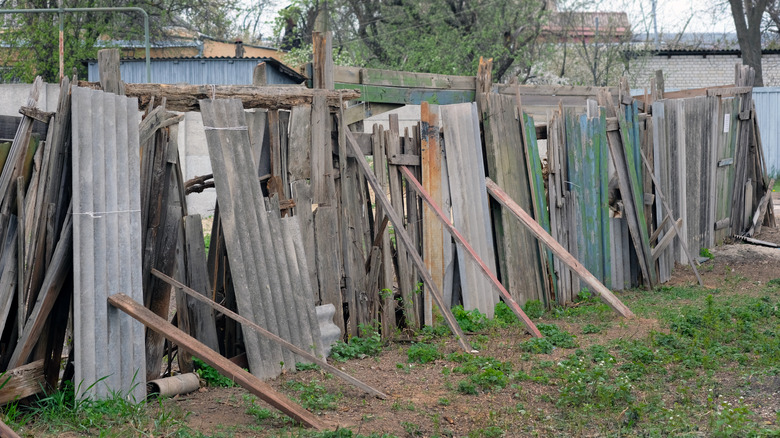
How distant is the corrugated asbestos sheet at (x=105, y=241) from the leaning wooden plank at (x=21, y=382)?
10.6 inches

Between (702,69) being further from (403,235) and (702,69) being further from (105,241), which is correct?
(105,241)

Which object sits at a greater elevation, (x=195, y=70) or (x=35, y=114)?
(x=195, y=70)

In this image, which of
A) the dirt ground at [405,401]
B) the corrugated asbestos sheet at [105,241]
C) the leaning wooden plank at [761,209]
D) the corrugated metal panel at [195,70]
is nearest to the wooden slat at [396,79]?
the dirt ground at [405,401]

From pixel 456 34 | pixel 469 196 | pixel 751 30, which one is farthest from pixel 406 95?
pixel 751 30

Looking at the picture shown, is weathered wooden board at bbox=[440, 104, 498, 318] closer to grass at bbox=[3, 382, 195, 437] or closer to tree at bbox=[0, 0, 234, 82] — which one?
grass at bbox=[3, 382, 195, 437]

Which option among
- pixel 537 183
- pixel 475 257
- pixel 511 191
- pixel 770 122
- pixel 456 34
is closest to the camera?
pixel 475 257

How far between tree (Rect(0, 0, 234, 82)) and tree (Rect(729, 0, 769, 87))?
16764 mm

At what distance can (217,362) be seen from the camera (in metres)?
4.25

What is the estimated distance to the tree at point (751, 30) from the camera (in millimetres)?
23812

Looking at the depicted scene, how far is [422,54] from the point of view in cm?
2233

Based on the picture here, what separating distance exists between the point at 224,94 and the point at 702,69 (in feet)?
87.4

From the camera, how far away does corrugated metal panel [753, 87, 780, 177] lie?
20094mm

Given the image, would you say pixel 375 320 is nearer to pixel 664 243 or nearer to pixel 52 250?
pixel 52 250

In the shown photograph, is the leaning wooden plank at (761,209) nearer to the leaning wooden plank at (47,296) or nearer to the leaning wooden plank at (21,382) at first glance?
the leaning wooden plank at (47,296)
